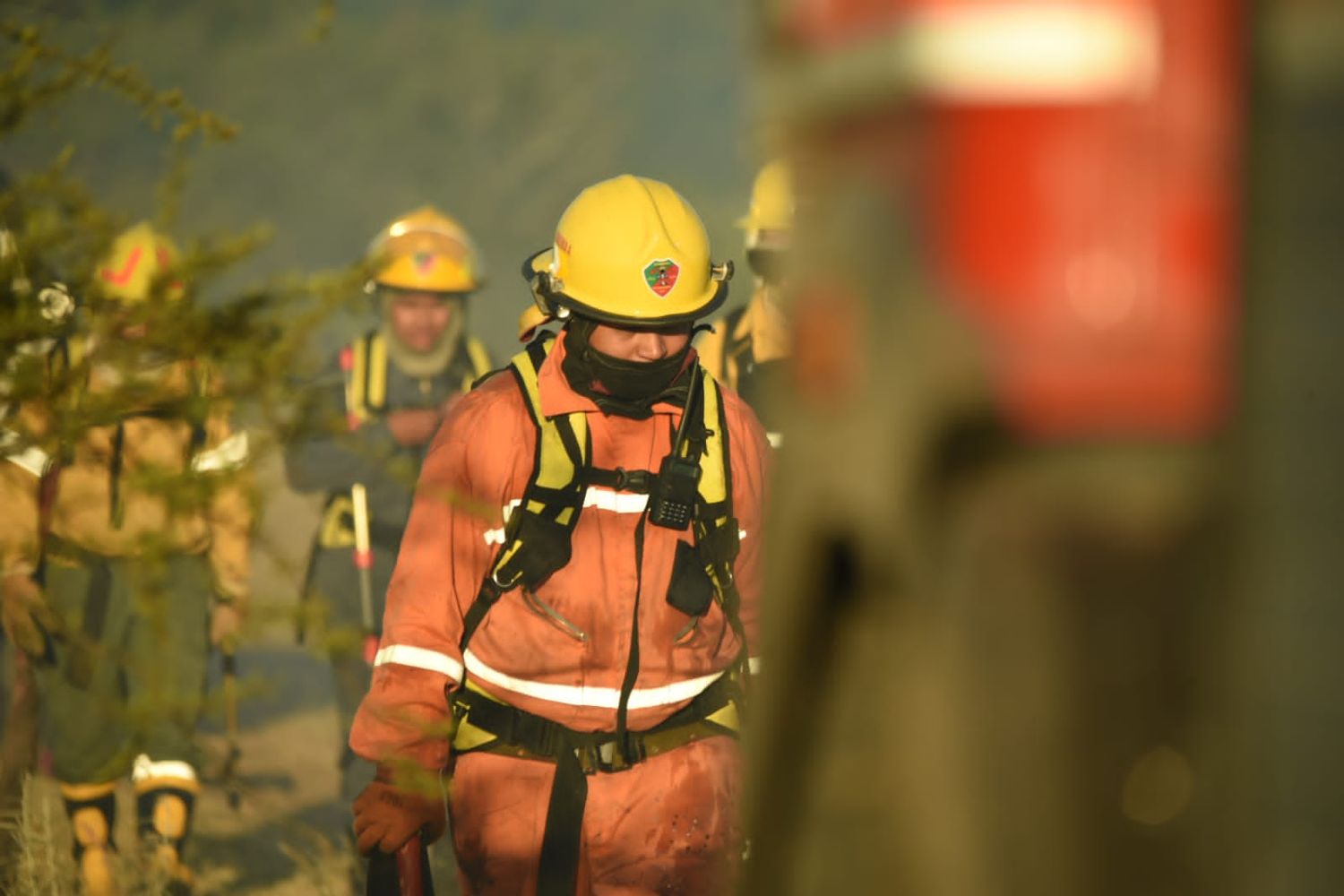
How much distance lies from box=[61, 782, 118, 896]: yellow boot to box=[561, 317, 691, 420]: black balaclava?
127 inches

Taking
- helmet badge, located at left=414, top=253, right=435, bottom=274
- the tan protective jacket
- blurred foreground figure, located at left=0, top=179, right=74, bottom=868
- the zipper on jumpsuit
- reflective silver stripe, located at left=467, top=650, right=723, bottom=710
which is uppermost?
helmet badge, located at left=414, top=253, right=435, bottom=274

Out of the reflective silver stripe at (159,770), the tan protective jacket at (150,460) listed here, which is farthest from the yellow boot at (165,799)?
the tan protective jacket at (150,460)

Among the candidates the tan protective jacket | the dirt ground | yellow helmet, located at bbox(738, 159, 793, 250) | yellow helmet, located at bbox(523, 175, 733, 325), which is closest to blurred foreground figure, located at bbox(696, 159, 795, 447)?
yellow helmet, located at bbox(738, 159, 793, 250)

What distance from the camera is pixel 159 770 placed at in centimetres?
754

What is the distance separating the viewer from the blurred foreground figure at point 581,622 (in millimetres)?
4371

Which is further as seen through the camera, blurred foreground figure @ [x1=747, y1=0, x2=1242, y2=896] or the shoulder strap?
the shoulder strap

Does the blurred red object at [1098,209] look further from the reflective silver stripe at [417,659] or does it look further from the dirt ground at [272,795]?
the reflective silver stripe at [417,659]

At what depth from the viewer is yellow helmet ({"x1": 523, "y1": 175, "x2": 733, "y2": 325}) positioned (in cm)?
475

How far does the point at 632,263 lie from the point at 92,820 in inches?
153

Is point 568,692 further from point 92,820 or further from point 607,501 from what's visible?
point 92,820

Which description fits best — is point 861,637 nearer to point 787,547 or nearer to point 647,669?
point 787,547

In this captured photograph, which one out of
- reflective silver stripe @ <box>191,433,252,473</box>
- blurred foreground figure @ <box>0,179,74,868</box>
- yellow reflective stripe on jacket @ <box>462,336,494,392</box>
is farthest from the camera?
yellow reflective stripe on jacket @ <box>462,336,494,392</box>

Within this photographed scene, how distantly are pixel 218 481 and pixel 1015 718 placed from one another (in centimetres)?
240

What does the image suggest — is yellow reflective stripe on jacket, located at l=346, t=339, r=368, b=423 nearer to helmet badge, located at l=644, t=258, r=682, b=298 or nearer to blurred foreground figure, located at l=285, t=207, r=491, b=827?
blurred foreground figure, located at l=285, t=207, r=491, b=827
